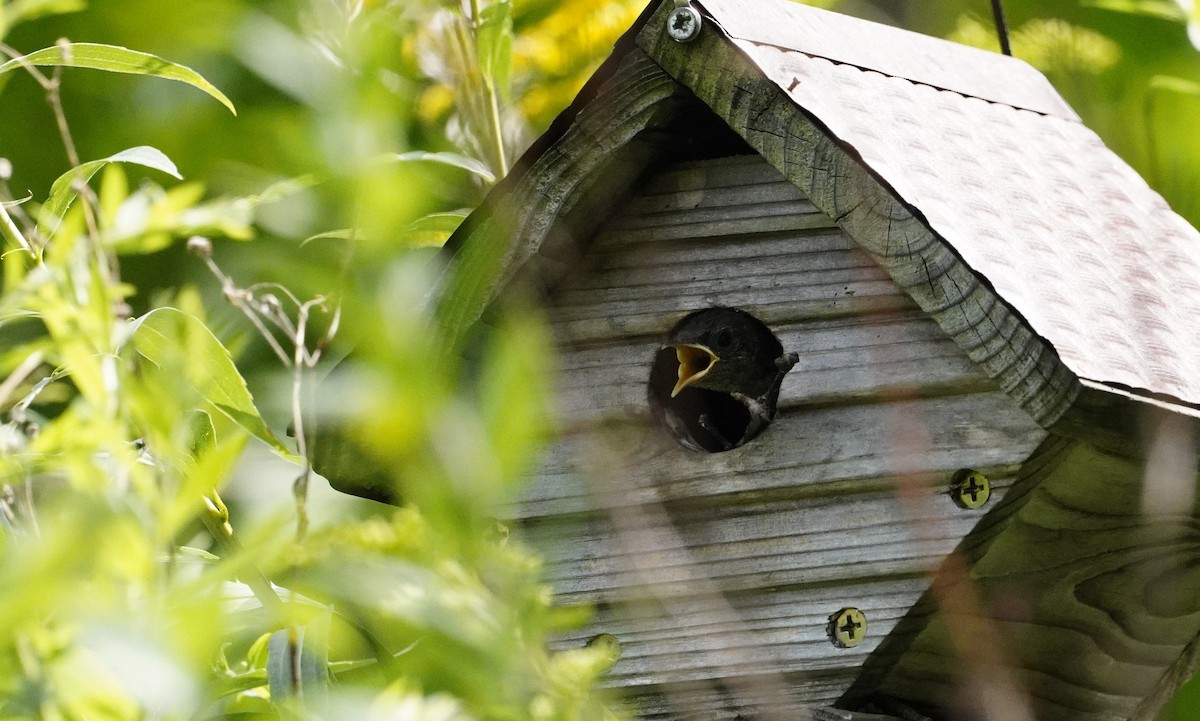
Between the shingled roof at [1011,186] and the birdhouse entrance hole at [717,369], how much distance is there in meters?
0.20

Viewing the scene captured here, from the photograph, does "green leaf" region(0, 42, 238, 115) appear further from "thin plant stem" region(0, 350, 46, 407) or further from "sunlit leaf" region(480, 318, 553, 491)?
"sunlit leaf" region(480, 318, 553, 491)

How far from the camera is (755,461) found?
3.31 feet

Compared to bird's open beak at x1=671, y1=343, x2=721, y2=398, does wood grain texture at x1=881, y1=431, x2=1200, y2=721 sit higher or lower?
lower

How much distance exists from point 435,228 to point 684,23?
382 mm

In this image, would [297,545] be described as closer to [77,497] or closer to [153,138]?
[77,497]

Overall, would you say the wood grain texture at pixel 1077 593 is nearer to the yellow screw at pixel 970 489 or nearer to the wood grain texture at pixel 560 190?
the yellow screw at pixel 970 489

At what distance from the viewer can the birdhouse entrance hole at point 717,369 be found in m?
1.07

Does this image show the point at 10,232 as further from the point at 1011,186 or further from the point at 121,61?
the point at 1011,186

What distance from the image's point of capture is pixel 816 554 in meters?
1.00

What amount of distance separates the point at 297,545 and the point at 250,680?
9.2 inches

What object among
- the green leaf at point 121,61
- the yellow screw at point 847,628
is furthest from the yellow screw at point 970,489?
the green leaf at point 121,61

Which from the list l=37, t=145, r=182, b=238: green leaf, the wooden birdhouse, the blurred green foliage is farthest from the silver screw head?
l=37, t=145, r=182, b=238: green leaf

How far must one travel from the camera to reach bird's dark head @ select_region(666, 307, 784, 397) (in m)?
1.09

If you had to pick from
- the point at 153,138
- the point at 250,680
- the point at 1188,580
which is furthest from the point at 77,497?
the point at 153,138
